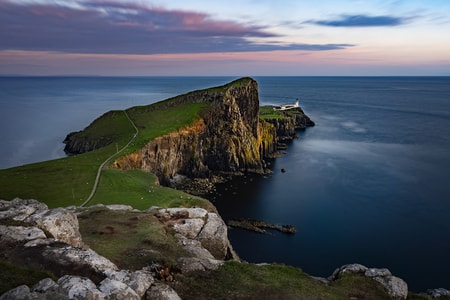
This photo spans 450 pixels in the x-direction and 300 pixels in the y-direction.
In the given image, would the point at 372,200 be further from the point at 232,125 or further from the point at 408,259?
the point at 232,125

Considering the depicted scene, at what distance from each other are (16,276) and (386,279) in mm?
28427

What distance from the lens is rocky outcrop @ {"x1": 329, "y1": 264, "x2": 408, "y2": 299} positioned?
97.6ft

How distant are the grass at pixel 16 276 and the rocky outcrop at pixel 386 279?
2442cm

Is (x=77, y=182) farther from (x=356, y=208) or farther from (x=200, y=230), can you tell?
(x=356, y=208)

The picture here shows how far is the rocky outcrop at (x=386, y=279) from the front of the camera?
29.7 meters

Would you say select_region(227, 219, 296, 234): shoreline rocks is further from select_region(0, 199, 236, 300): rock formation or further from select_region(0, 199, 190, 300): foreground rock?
select_region(0, 199, 190, 300): foreground rock

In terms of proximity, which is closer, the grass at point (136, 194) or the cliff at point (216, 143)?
the grass at point (136, 194)

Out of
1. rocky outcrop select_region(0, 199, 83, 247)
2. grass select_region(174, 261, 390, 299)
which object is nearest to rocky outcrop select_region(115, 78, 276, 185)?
rocky outcrop select_region(0, 199, 83, 247)

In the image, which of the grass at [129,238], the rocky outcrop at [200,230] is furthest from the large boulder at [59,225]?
the rocky outcrop at [200,230]

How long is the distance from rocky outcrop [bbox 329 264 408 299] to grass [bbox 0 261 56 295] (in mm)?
24423

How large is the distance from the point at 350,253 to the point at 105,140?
79741mm


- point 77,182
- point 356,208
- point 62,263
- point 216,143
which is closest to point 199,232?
point 62,263

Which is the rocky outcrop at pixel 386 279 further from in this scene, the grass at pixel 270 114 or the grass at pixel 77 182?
the grass at pixel 270 114

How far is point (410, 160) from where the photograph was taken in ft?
371
